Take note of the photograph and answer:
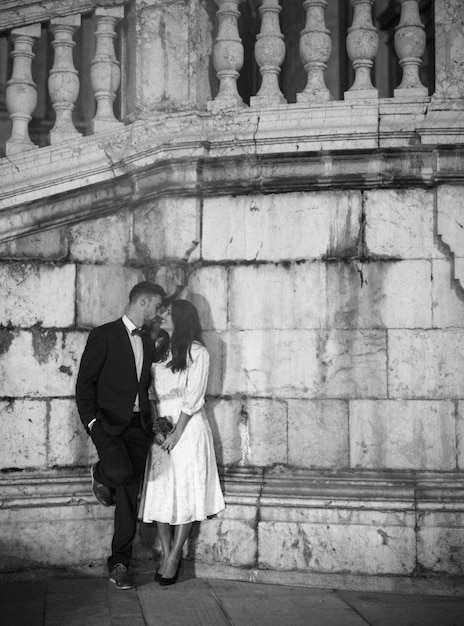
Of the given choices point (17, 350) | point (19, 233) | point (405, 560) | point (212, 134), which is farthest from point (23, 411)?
point (405, 560)

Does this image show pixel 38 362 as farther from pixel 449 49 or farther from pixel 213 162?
pixel 449 49

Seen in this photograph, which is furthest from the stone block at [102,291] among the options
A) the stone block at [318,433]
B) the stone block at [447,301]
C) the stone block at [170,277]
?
the stone block at [447,301]

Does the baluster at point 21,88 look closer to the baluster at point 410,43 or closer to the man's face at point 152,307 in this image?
the man's face at point 152,307

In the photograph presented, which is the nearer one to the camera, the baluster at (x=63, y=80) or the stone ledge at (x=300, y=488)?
the stone ledge at (x=300, y=488)

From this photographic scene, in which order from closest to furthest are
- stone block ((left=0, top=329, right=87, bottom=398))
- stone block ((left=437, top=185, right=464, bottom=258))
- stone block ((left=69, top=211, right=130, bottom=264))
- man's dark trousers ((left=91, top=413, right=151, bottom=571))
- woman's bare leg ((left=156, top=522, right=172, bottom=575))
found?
man's dark trousers ((left=91, top=413, right=151, bottom=571)) < woman's bare leg ((left=156, top=522, right=172, bottom=575)) < stone block ((left=437, top=185, right=464, bottom=258)) < stone block ((left=0, top=329, right=87, bottom=398)) < stone block ((left=69, top=211, right=130, bottom=264))

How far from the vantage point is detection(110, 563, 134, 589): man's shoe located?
5578 millimetres

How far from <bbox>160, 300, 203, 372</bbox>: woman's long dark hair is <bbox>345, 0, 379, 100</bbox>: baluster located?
71.3 inches

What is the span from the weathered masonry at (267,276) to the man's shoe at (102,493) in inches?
12.6

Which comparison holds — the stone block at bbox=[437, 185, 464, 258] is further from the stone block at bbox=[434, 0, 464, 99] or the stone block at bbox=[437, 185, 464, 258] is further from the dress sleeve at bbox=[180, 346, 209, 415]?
the dress sleeve at bbox=[180, 346, 209, 415]

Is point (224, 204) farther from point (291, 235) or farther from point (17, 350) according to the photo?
point (17, 350)

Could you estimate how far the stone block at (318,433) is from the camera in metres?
5.94

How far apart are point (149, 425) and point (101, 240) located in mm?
1386

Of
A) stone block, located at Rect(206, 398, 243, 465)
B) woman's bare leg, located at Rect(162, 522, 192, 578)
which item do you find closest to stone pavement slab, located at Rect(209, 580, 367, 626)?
woman's bare leg, located at Rect(162, 522, 192, 578)

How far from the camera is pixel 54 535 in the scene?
5.95m
